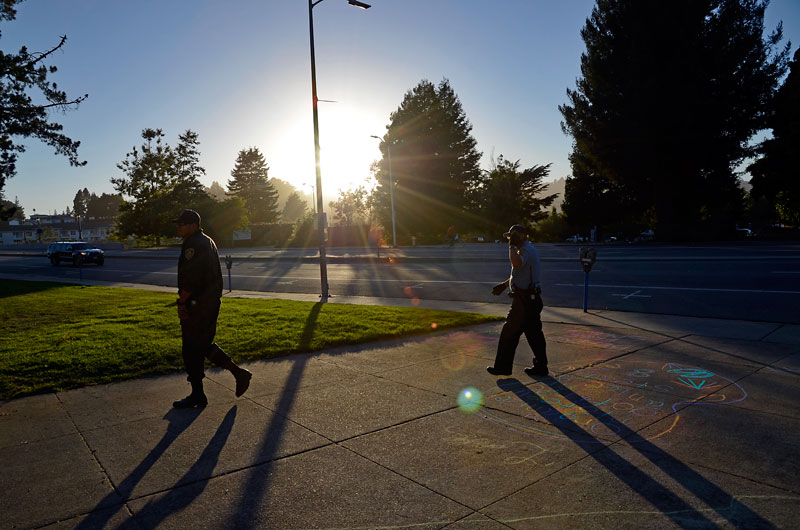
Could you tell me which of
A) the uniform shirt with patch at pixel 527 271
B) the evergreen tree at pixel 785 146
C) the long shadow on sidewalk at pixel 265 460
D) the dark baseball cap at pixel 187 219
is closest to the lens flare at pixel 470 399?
the uniform shirt with patch at pixel 527 271

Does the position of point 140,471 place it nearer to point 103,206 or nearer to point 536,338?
point 536,338

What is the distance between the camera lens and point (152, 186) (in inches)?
3019

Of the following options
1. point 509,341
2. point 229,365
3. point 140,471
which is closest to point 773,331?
point 509,341

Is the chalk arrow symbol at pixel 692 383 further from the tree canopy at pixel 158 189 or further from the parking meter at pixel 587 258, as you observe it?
the tree canopy at pixel 158 189

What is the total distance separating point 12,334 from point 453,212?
2180 inches

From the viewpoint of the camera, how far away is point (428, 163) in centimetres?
6338

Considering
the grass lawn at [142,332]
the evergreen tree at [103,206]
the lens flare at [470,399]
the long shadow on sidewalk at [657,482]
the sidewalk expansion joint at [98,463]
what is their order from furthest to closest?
the evergreen tree at [103,206] → the grass lawn at [142,332] → the lens flare at [470,399] → the sidewalk expansion joint at [98,463] → the long shadow on sidewalk at [657,482]

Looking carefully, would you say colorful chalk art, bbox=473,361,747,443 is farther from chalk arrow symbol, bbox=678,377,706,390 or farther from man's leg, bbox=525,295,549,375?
man's leg, bbox=525,295,549,375

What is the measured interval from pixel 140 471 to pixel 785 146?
46308 millimetres

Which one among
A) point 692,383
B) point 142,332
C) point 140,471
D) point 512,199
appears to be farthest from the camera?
point 512,199

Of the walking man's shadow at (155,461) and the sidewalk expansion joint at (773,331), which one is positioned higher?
the sidewalk expansion joint at (773,331)

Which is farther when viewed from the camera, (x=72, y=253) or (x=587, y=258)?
(x=72, y=253)

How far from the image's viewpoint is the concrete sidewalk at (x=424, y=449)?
3.21m

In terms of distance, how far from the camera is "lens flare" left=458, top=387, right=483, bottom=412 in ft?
16.8
